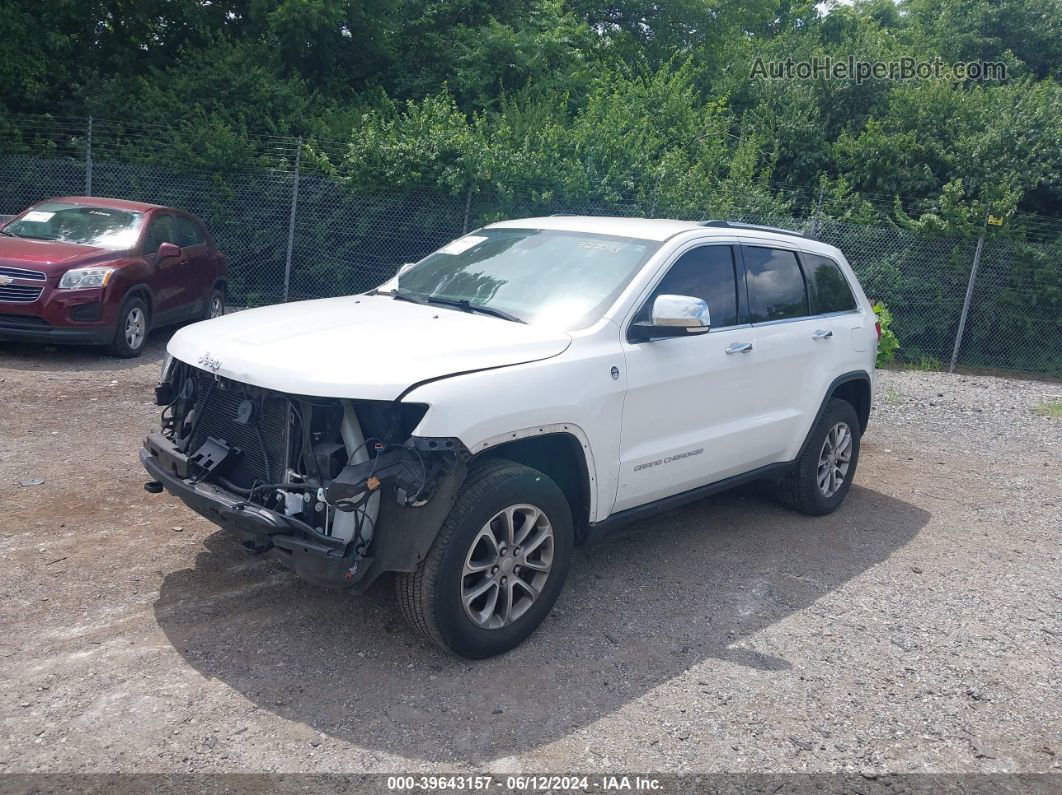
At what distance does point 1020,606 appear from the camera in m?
5.23

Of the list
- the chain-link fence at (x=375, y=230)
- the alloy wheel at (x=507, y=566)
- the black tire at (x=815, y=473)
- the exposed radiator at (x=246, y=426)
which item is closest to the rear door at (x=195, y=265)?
the chain-link fence at (x=375, y=230)

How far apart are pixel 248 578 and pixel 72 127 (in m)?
12.7

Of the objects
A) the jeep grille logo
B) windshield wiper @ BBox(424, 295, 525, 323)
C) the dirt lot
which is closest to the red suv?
the dirt lot

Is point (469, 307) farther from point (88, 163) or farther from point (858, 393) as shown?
point (88, 163)

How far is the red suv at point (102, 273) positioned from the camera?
29.0ft

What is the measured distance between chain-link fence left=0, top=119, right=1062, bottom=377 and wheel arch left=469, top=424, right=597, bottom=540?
9.99 meters

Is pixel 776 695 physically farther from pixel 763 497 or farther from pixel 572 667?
pixel 763 497

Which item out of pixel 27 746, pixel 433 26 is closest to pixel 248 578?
pixel 27 746

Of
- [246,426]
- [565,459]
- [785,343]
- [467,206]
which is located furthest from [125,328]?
[785,343]

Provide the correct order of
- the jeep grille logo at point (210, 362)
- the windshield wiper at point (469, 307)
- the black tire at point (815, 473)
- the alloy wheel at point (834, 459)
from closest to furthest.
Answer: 1. the jeep grille logo at point (210, 362)
2. the windshield wiper at point (469, 307)
3. the black tire at point (815, 473)
4. the alloy wheel at point (834, 459)

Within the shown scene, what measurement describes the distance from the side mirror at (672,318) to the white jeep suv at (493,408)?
11mm

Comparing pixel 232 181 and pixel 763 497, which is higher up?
pixel 232 181

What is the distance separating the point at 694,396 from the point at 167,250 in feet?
23.7

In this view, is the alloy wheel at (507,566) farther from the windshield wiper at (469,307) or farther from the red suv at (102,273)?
the red suv at (102,273)
